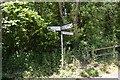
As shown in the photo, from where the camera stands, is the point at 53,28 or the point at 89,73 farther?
the point at 53,28

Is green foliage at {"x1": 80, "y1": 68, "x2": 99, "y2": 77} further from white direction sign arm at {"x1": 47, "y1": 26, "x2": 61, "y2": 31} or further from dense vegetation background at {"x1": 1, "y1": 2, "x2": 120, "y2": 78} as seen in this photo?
white direction sign arm at {"x1": 47, "y1": 26, "x2": 61, "y2": 31}

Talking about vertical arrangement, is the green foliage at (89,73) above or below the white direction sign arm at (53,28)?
below

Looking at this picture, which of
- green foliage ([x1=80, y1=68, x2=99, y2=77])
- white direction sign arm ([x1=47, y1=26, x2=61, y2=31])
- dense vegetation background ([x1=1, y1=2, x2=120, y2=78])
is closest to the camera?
dense vegetation background ([x1=1, y1=2, x2=120, y2=78])

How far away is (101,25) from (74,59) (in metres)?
2.22

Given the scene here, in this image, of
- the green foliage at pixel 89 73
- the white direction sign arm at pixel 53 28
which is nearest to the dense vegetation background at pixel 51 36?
the white direction sign arm at pixel 53 28

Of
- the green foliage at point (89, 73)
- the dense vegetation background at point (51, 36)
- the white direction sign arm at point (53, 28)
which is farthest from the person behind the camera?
the white direction sign arm at point (53, 28)

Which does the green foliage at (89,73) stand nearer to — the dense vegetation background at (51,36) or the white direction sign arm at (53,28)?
the dense vegetation background at (51,36)

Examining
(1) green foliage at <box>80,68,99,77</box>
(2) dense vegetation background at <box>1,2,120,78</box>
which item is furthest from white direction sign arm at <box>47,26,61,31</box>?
(1) green foliage at <box>80,68,99,77</box>

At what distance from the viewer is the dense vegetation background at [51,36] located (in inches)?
161

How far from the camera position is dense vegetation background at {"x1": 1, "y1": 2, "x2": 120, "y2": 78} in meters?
4.09

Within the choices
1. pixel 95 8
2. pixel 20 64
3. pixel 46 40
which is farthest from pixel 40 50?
pixel 95 8

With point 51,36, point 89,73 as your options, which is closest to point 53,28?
point 51,36

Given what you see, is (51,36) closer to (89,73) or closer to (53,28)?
(53,28)

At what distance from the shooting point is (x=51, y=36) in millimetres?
4629
